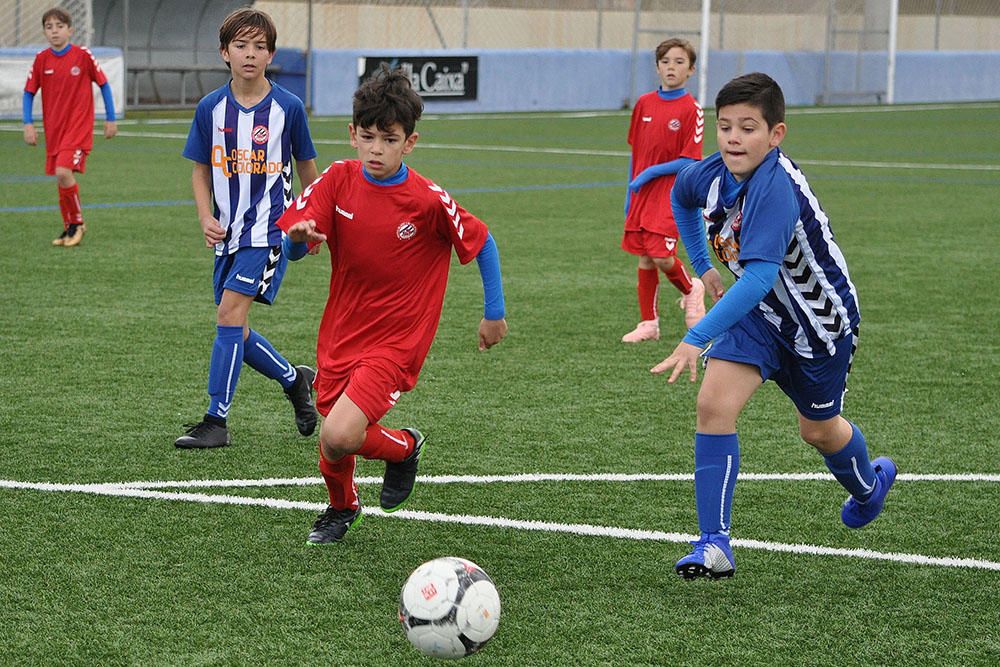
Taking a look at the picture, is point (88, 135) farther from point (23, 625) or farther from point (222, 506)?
point (23, 625)

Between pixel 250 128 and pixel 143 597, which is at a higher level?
pixel 250 128

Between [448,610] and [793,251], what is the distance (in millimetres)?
1435

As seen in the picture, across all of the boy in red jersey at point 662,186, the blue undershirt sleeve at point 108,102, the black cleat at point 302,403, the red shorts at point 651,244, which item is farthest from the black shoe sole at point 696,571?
the blue undershirt sleeve at point 108,102

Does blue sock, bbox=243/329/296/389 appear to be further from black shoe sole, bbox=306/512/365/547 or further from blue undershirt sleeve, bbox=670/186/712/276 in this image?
blue undershirt sleeve, bbox=670/186/712/276

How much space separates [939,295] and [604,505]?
16.7 ft

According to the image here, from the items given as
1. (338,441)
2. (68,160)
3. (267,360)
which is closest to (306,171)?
(267,360)

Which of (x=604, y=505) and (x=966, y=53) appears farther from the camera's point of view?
(x=966, y=53)

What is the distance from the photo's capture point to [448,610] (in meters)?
3.60

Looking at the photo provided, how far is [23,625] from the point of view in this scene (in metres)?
3.82

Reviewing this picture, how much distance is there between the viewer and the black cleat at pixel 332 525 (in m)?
4.54

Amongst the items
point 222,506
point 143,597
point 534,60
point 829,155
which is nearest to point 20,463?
point 222,506

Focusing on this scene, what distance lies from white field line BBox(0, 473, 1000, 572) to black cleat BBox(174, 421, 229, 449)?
1.59ft

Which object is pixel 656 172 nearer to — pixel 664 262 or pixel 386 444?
pixel 664 262

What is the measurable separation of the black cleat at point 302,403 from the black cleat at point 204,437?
1.03ft
